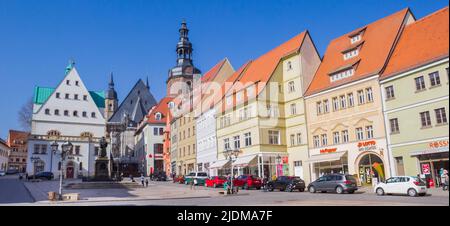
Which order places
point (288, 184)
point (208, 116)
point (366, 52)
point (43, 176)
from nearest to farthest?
point (288, 184)
point (366, 52)
point (208, 116)
point (43, 176)

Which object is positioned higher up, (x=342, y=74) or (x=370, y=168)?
(x=342, y=74)

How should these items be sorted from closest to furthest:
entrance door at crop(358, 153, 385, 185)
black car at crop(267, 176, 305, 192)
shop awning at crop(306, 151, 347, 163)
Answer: black car at crop(267, 176, 305, 192)
entrance door at crop(358, 153, 385, 185)
shop awning at crop(306, 151, 347, 163)

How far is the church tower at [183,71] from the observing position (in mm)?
86000

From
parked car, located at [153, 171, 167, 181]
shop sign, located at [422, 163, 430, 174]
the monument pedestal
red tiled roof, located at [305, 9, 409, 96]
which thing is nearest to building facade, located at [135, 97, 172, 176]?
parked car, located at [153, 171, 167, 181]

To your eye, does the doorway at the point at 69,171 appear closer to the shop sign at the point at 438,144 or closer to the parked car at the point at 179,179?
the parked car at the point at 179,179

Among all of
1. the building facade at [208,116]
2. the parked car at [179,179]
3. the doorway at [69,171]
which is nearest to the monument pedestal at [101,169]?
the parked car at [179,179]

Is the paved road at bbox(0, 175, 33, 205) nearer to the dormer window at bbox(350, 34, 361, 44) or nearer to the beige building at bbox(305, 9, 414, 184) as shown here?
the beige building at bbox(305, 9, 414, 184)

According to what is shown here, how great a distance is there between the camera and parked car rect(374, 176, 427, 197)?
24.3 metres

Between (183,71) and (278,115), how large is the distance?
162 feet

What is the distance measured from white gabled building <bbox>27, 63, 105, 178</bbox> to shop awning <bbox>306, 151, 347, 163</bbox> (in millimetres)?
46986

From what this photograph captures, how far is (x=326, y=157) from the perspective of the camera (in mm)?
38719

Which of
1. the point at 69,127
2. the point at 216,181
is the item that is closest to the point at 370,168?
the point at 216,181

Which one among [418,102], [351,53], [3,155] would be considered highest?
[351,53]

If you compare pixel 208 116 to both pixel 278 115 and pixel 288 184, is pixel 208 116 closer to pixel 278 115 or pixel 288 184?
pixel 278 115
